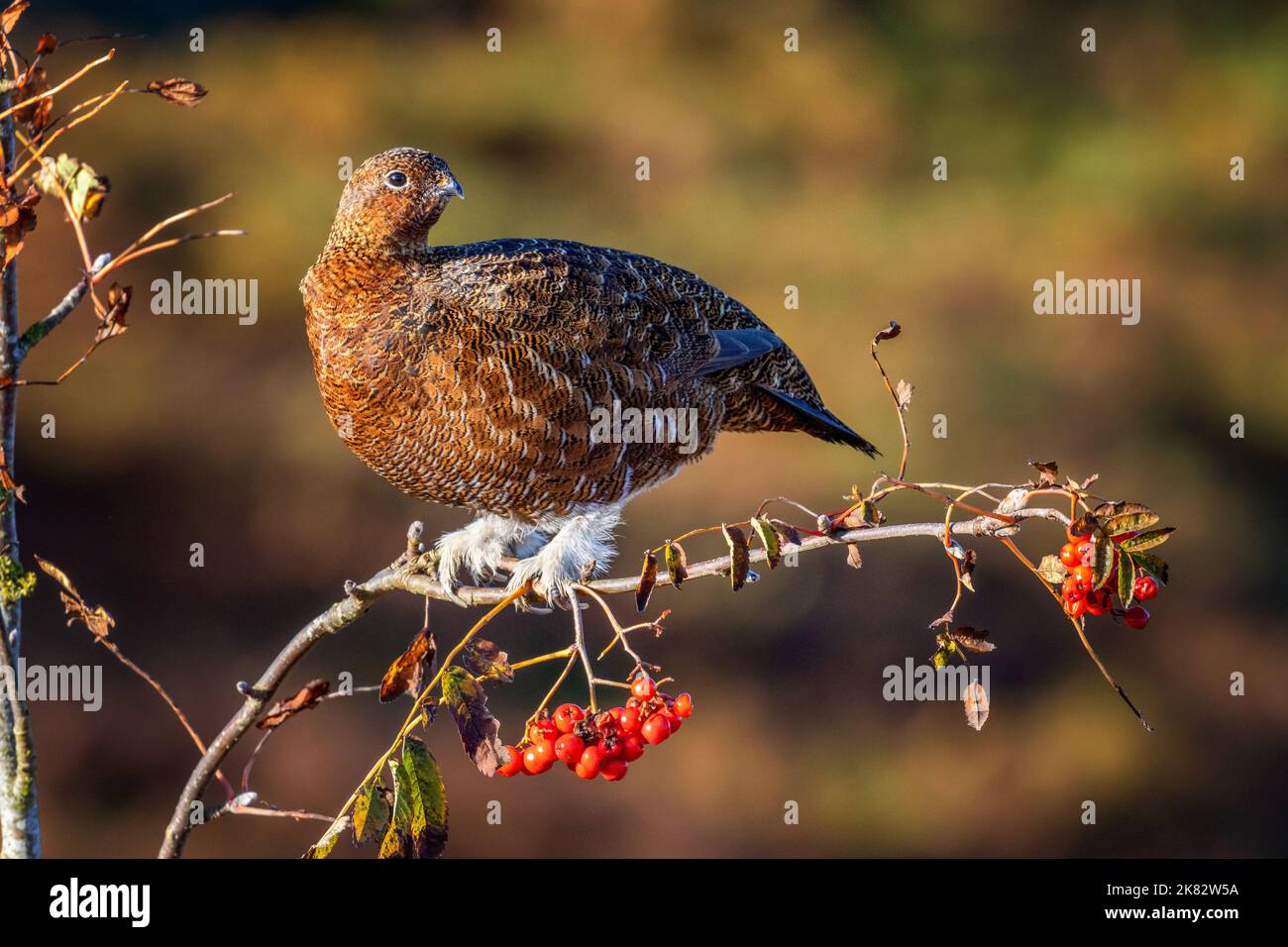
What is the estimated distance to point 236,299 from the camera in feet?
29.9

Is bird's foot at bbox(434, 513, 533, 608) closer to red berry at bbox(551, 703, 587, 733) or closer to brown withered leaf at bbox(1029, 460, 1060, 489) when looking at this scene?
red berry at bbox(551, 703, 587, 733)

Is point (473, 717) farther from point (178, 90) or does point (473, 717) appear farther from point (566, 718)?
point (178, 90)

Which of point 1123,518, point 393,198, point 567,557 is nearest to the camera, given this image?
point 1123,518

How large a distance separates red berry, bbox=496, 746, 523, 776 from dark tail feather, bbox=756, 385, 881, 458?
58.2 inches

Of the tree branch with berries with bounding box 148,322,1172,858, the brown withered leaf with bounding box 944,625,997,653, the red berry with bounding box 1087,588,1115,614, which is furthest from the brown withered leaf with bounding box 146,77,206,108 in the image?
the red berry with bounding box 1087,588,1115,614

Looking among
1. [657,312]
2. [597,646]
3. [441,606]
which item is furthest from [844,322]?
[657,312]

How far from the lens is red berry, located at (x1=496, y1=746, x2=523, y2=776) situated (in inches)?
83.2

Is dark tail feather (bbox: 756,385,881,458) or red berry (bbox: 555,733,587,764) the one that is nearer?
red berry (bbox: 555,733,587,764)

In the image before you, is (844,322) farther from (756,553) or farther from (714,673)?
(756,553)

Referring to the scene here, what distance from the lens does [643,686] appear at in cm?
218

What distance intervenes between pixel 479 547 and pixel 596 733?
118 centimetres

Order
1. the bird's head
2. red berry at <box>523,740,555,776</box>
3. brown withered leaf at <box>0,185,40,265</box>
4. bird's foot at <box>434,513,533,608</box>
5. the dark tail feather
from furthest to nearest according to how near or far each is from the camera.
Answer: the dark tail feather, bird's foot at <box>434,513,533,608</box>, the bird's head, red berry at <box>523,740,555,776</box>, brown withered leaf at <box>0,185,40,265</box>

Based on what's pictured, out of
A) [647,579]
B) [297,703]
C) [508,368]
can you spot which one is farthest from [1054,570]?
[508,368]

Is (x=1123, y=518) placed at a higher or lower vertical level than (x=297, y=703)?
higher
